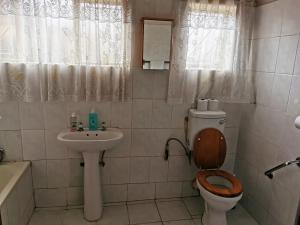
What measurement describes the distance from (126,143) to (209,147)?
2.61 ft

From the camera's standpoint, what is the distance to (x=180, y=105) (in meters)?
2.26

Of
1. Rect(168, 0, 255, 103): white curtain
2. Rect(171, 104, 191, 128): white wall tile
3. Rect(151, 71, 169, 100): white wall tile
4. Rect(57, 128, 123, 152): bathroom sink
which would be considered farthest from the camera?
Rect(171, 104, 191, 128): white wall tile

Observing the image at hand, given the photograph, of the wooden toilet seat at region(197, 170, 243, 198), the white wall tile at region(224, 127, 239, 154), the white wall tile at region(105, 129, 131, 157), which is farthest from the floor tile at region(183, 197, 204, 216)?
the white wall tile at region(105, 129, 131, 157)

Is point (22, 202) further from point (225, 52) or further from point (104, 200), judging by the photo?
point (225, 52)

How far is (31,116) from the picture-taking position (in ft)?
6.66

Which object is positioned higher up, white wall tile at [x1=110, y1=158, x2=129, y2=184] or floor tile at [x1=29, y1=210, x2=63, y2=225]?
white wall tile at [x1=110, y1=158, x2=129, y2=184]

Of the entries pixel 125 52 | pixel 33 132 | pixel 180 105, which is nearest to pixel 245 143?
pixel 180 105

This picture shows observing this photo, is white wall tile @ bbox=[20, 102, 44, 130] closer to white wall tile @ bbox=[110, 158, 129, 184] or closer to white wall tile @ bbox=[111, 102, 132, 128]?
white wall tile @ bbox=[111, 102, 132, 128]

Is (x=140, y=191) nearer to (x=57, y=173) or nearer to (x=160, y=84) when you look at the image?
(x=57, y=173)

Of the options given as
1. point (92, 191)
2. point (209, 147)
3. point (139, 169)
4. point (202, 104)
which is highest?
point (202, 104)

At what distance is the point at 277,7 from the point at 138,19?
1176mm

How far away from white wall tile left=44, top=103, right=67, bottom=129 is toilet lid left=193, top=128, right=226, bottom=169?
1.23 metres

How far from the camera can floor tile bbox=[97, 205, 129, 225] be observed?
83.5 inches

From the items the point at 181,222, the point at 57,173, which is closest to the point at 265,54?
the point at 181,222
